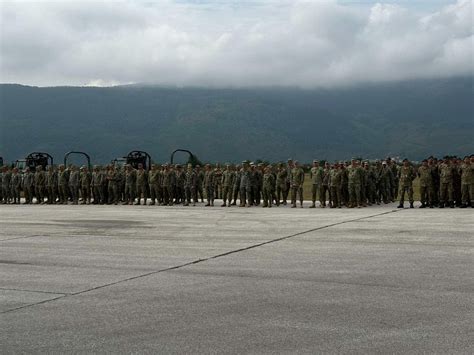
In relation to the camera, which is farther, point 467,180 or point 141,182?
point 141,182

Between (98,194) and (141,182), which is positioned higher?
(141,182)

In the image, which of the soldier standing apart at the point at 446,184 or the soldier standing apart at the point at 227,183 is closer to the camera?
the soldier standing apart at the point at 446,184

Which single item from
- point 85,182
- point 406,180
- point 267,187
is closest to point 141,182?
point 85,182

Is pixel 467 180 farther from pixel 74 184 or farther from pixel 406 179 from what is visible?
pixel 74 184

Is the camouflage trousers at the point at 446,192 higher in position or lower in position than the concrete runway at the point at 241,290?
higher

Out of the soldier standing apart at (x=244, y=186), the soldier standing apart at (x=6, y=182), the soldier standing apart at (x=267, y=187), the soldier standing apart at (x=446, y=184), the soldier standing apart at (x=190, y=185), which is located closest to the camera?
the soldier standing apart at (x=446, y=184)

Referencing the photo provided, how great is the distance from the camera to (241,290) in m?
8.99

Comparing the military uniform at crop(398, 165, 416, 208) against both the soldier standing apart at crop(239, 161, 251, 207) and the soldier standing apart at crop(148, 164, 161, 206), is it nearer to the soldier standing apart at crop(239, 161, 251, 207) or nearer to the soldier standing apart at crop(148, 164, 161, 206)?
the soldier standing apart at crop(239, 161, 251, 207)

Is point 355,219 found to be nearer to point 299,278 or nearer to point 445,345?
point 299,278

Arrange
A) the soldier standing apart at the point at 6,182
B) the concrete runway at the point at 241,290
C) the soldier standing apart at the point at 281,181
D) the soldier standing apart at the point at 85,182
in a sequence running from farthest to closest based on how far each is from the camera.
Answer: the soldier standing apart at the point at 6,182 < the soldier standing apart at the point at 85,182 < the soldier standing apart at the point at 281,181 < the concrete runway at the point at 241,290

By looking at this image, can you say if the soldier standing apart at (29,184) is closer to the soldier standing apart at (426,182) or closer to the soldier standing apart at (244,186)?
the soldier standing apart at (244,186)

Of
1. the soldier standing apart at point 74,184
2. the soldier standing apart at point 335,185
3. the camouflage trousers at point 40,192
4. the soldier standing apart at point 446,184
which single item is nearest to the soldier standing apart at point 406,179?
the soldier standing apart at point 446,184

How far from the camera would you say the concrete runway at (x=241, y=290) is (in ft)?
21.8

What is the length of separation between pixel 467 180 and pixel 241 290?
1581 centimetres
